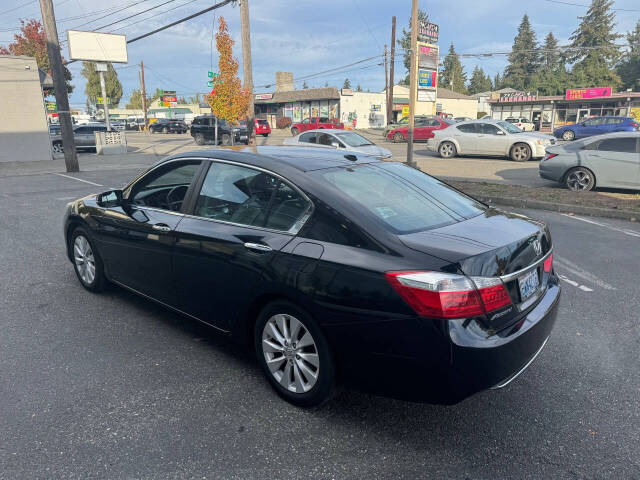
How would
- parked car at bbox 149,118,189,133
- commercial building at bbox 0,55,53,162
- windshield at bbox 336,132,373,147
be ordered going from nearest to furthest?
windshield at bbox 336,132,373,147 < commercial building at bbox 0,55,53,162 < parked car at bbox 149,118,189,133

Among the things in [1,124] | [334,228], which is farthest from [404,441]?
[1,124]

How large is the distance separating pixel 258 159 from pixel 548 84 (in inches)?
2579

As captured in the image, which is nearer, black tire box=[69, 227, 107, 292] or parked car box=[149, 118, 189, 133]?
black tire box=[69, 227, 107, 292]

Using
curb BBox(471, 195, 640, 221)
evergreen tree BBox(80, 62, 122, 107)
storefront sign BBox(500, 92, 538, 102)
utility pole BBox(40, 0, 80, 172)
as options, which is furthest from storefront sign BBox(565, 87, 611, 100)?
evergreen tree BBox(80, 62, 122, 107)

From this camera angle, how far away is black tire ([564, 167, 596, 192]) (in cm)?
1104

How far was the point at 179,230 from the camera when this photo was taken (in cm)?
350

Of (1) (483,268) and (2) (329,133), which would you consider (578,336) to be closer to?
(1) (483,268)

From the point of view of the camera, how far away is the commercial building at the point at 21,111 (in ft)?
65.9

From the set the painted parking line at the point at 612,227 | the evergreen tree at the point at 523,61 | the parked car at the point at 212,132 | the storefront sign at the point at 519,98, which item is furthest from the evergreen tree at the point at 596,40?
the painted parking line at the point at 612,227

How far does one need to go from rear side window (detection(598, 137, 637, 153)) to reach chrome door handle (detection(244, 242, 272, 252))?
10610 millimetres

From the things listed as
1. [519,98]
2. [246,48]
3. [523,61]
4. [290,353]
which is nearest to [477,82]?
[523,61]

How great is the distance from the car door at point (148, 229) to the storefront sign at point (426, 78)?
28.0 meters

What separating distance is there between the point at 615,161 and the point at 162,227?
10.6 meters

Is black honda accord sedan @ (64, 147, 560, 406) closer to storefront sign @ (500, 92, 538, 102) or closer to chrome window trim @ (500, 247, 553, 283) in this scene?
chrome window trim @ (500, 247, 553, 283)
